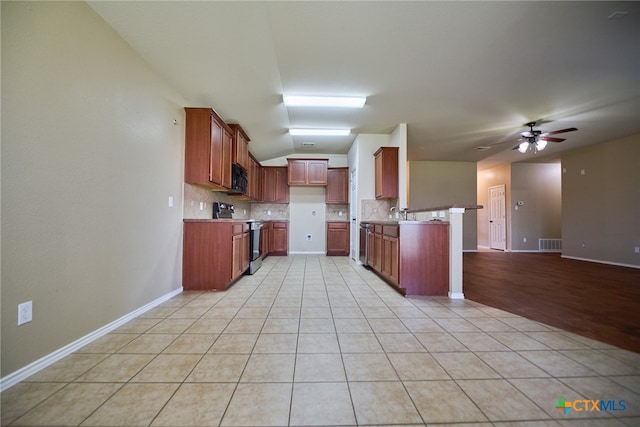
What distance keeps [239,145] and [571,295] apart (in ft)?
17.5

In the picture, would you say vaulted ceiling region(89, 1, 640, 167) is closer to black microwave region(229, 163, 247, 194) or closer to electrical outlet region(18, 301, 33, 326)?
black microwave region(229, 163, 247, 194)

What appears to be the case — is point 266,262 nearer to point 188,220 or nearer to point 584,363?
point 188,220

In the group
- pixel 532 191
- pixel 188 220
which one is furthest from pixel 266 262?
pixel 532 191

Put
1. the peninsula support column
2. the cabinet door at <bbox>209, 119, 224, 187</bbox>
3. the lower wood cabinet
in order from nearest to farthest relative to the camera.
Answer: the peninsula support column → the cabinet door at <bbox>209, 119, 224, 187</bbox> → the lower wood cabinet

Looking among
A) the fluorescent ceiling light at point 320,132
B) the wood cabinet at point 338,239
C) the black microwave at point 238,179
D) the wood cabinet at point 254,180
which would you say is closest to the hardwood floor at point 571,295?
the wood cabinet at point 338,239

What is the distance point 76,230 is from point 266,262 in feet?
12.4

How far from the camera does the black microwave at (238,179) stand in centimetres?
409

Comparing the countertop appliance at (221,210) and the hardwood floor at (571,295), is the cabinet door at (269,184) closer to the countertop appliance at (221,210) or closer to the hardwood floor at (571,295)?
the countertop appliance at (221,210)

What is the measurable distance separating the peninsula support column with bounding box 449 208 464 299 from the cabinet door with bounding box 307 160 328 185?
3.58m

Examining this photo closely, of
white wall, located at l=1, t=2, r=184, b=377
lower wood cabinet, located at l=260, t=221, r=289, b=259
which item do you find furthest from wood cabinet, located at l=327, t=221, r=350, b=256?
white wall, located at l=1, t=2, r=184, b=377

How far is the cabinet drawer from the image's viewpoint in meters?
3.18

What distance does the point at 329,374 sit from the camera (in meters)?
1.46

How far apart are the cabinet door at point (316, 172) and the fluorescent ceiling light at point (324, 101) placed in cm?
243

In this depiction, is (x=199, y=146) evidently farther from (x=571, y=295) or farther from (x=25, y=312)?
(x=571, y=295)
